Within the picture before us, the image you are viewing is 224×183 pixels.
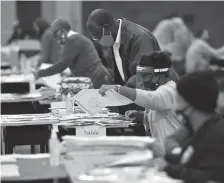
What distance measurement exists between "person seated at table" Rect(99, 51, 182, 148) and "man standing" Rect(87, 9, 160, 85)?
1.18m

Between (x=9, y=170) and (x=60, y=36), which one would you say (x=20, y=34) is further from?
(x=9, y=170)

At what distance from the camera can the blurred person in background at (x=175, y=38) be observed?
13.7m

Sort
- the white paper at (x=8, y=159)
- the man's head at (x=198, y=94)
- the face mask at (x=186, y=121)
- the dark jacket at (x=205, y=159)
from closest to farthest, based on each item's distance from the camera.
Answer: the dark jacket at (x=205, y=159) < the man's head at (x=198, y=94) < the face mask at (x=186, y=121) < the white paper at (x=8, y=159)

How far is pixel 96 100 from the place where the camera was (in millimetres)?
5621

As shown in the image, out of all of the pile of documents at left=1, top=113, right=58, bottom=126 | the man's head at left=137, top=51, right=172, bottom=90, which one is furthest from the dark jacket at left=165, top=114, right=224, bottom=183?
the pile of documents at left=1, top=113, right=58, bottom=126

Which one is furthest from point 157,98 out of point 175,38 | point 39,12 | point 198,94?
point 39,12

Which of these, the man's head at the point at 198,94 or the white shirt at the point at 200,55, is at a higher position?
the man's head at the point at 198,94

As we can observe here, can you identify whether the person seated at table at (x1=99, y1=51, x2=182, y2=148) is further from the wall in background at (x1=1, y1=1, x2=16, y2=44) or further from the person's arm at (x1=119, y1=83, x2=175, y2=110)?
the wall in background at (x1=1, y1=1, x2=16, y2=44)

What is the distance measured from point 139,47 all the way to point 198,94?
2795mm

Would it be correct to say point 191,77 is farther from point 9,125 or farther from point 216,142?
point 9,125

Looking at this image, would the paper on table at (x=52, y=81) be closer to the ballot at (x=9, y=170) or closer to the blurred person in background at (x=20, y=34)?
the ballot at (x=9, y=170)

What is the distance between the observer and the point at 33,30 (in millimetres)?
15062

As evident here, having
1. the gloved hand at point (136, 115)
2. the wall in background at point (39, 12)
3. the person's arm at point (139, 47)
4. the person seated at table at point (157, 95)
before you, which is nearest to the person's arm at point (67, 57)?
the person's arm at point (139, 47)

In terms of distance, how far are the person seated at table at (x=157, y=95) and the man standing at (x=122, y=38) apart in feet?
3.86
